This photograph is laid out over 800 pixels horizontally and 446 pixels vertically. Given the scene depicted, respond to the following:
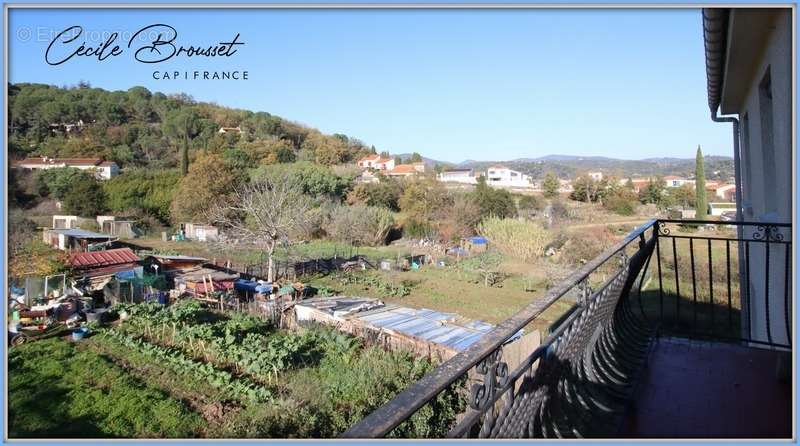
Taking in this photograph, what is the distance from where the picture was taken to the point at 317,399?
243 inches

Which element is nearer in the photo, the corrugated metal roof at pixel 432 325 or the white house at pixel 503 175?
the corrugated metal roof at pixel 432 325

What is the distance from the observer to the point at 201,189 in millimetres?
24188

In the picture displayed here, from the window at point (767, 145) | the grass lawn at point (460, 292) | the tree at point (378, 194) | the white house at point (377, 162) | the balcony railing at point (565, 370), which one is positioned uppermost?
the white house at point (377, 162)

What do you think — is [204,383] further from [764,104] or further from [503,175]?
[503,175]

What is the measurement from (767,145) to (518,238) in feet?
48.1

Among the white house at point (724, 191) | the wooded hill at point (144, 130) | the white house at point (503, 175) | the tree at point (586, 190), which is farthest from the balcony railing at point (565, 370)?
the white house at point (503, 175)

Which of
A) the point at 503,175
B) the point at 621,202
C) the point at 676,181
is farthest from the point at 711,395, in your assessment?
the point at 503,175

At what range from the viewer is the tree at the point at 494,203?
886 inches

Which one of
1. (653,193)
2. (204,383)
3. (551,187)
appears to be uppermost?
(551,187)

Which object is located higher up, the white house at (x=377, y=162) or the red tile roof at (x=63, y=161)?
the white house at (x=377, y=162)

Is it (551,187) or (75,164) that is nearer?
(75,164)

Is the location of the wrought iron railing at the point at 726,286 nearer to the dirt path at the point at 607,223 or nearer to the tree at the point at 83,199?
the dirt path at the point at 607,223

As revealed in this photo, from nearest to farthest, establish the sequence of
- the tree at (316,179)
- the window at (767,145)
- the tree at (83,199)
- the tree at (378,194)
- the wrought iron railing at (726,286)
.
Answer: the wrought iron railing at (726,286) → the window at (767,145) → the tree at (83,199) → the tree at (378,194) → the tree at (316,179)

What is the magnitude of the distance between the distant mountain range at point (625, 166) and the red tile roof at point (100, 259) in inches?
750
